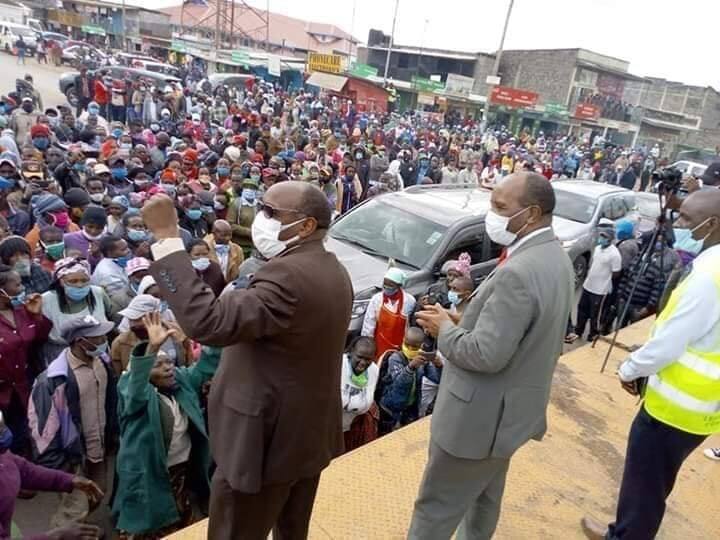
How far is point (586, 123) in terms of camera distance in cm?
3272

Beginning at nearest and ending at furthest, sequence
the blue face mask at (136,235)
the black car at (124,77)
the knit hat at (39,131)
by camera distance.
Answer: the blue face mask at (136,235), the knit hat at (39,131), the black car at (124,77)

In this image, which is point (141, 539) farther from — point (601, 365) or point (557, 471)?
point (601, 365)

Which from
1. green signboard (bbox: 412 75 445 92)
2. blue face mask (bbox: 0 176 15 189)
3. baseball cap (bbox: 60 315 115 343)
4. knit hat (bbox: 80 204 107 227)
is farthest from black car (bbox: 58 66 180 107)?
baseball cap (bbox: 60 315 115 343)

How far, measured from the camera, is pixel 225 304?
5.19ft

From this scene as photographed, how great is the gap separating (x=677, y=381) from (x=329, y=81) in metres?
24.6

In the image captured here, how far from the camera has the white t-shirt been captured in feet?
21.4

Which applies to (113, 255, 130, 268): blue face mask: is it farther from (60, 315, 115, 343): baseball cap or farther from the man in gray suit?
the man in gray suit

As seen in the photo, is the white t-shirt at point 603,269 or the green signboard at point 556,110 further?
the green signboard at point 556,110

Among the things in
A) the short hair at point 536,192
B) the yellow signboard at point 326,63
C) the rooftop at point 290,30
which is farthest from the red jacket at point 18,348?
the rooftop at point 290,30

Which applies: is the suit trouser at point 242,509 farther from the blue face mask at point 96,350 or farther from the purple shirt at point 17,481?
the blue face mask at point 96,350

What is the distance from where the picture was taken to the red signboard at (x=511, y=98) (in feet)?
88.8

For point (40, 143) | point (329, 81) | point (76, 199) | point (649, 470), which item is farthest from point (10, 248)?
point (329, 81)

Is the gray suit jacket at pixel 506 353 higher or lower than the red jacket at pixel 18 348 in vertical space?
higher

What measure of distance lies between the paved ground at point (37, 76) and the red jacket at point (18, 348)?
1744cm
